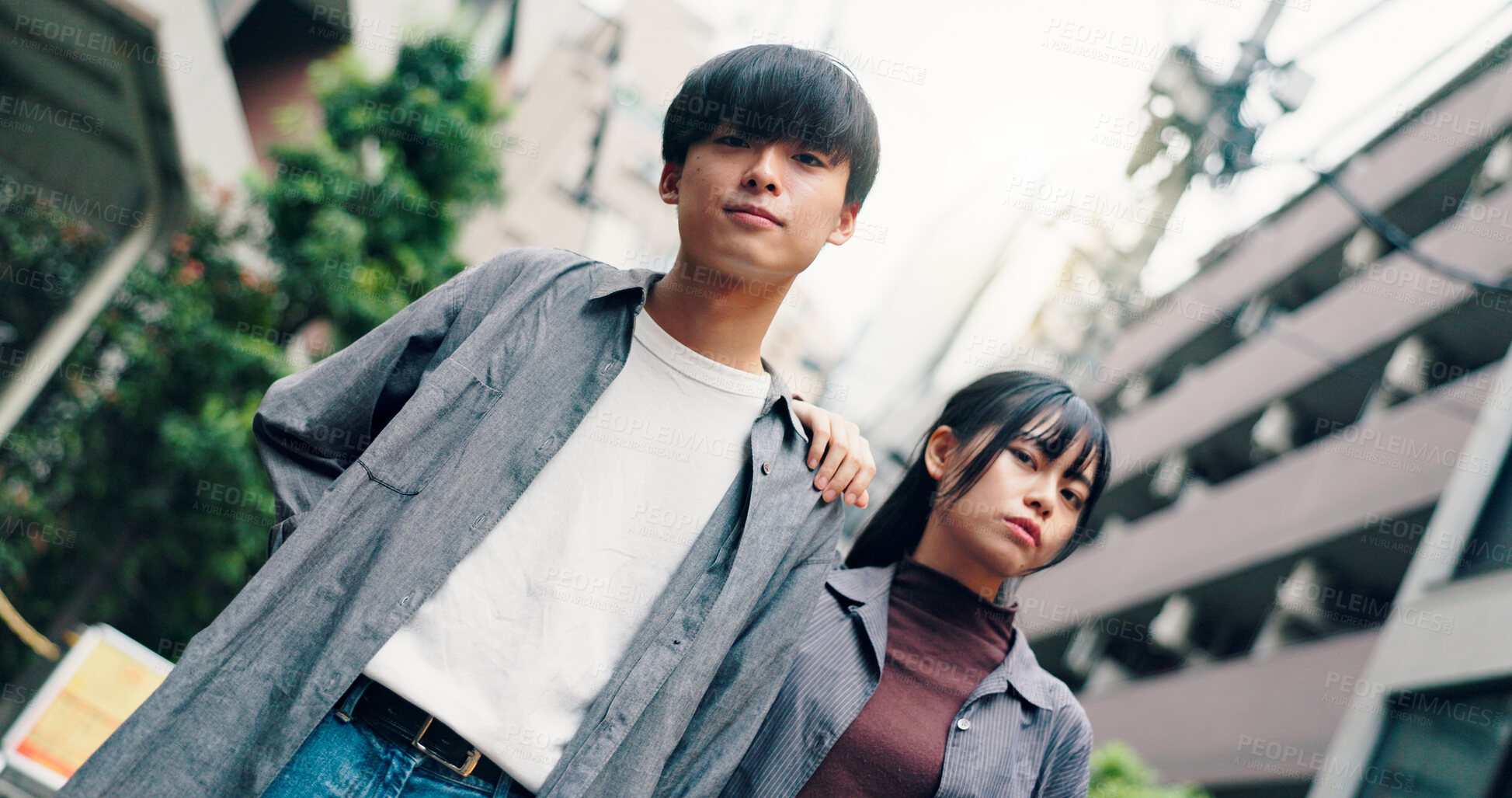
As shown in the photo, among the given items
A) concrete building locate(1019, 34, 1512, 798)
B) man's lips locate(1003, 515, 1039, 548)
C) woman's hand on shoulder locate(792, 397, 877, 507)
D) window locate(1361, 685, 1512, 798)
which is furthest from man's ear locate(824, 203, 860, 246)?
window locate(1361, 685, 1512, 798)

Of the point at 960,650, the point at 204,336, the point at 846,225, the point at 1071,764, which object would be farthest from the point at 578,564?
the point at 204,336

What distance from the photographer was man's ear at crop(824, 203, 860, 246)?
212 cm

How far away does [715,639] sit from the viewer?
183cm

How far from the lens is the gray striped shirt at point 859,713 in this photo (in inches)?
84.0

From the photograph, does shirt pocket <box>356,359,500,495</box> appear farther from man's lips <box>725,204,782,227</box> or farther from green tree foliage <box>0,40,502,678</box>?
green tree foliage <box>0,40,502,678</box>

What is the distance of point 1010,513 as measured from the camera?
90.7 inches

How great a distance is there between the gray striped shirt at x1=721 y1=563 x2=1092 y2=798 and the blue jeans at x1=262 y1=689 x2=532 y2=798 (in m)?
0.65

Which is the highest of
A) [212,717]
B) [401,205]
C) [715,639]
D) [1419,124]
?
[1419,124]

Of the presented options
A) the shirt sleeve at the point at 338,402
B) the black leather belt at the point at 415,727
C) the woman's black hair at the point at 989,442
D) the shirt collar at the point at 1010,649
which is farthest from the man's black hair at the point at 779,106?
the black leather belt at the point at 415,727

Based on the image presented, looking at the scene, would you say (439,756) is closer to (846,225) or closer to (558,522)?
(558,522)

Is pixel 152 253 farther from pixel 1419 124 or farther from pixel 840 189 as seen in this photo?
pixel 1419 124

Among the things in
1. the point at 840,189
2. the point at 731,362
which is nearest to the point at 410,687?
the point at 731,362

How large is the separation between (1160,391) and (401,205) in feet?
76.6

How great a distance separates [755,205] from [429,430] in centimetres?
70
